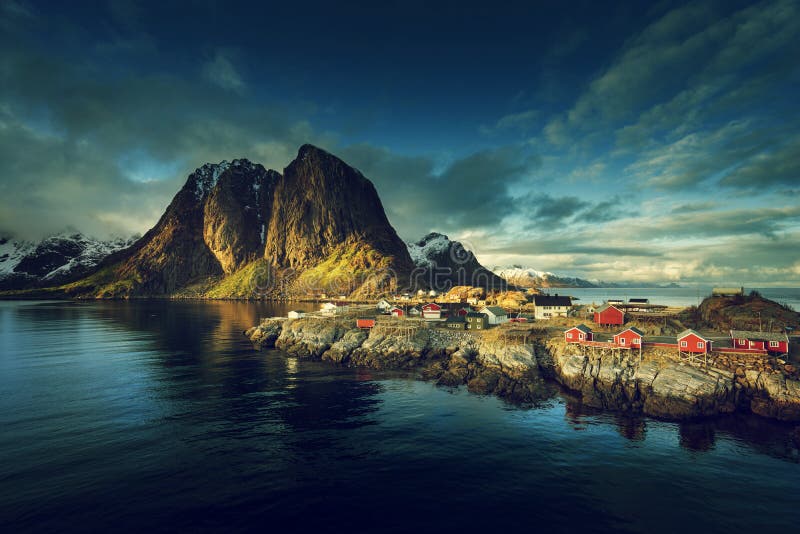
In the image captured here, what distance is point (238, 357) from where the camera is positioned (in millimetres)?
73938

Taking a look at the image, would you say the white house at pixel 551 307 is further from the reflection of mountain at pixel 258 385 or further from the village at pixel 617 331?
the reflection of mountain at pixel 258 385

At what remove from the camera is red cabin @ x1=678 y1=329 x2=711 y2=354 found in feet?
157

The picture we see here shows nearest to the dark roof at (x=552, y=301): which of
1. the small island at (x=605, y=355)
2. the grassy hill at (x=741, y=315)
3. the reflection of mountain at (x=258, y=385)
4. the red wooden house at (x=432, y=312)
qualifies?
the small island at (x=605, y=355)

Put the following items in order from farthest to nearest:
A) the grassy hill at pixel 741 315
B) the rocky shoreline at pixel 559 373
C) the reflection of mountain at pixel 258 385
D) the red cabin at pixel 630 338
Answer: the grassy hill at pixel 741 315, the red cabin at pixel 630 338, the rocky shoreline at pixel 559 373, the reflection of mountain at pixel 258 385

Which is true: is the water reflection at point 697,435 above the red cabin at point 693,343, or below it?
below

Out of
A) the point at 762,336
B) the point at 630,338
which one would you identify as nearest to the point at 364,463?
the point at 630,338

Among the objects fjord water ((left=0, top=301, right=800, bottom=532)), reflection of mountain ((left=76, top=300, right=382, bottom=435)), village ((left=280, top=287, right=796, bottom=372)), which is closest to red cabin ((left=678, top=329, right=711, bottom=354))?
village ((left=280, top=287, right=796, bottom=372))

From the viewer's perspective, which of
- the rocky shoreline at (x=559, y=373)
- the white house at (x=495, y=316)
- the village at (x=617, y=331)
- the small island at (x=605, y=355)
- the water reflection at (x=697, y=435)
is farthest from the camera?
the white house at (x=495, y=316)

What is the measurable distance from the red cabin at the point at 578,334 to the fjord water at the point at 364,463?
46.6 ft

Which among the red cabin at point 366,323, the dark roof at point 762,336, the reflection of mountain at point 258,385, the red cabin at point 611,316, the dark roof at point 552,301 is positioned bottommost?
A: the reflection of mountain at point 258,385

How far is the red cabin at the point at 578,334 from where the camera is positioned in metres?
57.3

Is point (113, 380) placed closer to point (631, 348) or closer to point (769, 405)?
point (631, 348)

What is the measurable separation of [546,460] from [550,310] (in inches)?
2870

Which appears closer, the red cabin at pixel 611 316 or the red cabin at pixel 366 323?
the red cabin at pixel 611 316
